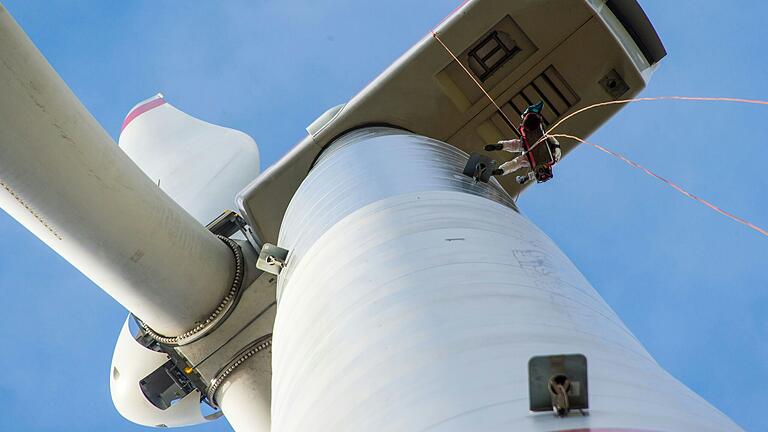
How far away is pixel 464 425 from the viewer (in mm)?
4004

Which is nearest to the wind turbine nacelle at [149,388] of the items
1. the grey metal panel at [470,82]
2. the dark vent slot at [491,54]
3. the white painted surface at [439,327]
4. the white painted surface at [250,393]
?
the white painted surface at [250,393]

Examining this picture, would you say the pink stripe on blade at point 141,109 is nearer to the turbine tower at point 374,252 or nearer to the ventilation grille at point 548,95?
the turbine tower at point 374,252

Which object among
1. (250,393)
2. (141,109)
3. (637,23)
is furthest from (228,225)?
(141,109)

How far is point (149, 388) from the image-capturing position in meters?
13.8

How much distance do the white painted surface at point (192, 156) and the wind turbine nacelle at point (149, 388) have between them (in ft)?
7.22

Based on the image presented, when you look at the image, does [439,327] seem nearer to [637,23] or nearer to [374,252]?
[374,252]

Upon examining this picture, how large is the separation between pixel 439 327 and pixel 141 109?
14943 mm

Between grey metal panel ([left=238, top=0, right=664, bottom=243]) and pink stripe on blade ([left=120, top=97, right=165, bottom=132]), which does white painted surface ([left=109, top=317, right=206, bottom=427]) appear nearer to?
grey metal panel ([left=238, top=0, right=664, bottom=243])

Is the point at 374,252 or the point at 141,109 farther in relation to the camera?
the point at 141,109

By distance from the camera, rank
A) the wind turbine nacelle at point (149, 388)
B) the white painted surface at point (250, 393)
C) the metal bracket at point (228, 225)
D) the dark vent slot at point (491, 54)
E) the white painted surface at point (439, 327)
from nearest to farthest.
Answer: the white painted surface at point (439, 327), the dark vent slot at point (491, 54), the white painted surface at point (250, 393), the metal bracket at point (228, 225), the wind turbine nacelle at point (149, 388)

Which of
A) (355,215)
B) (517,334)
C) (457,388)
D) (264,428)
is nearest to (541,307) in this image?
(517,334)

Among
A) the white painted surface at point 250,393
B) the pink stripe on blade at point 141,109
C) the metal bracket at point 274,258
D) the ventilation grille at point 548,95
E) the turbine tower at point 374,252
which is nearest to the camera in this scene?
the turbine tower at point 374,252

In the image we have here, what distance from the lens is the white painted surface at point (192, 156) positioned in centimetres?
1547

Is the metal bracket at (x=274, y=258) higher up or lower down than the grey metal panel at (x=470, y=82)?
lower down
